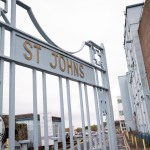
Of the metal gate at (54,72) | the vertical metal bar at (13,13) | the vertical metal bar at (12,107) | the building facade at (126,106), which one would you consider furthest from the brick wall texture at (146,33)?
the building facade at (126,106)

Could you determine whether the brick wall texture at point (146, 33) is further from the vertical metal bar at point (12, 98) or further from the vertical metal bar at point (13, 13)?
the vertical metal bar at point (12, 98)

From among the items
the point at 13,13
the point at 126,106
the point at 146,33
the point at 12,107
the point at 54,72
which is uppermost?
the point at 146,33

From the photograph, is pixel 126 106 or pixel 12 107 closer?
pixel 12 107

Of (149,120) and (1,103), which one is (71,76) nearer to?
(1,103)

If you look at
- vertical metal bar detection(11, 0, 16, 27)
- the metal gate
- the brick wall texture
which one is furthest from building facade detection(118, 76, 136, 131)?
vertical metal bar detection(11, 0, 16, 27)

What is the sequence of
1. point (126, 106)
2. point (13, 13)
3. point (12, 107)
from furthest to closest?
point (126, 106), point (13, 13), point (12, 107)

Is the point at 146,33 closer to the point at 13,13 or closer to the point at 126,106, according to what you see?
the point at 13,13

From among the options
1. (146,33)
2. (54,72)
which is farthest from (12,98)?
(146,33)

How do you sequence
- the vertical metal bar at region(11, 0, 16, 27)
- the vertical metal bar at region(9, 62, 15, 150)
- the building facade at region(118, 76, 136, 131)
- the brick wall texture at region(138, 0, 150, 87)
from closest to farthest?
the vertical metal bar at region(9, 62, 15, 150) < the vertical metal bar at region(11, 0, 16, 27) < the brick wall texture at region(138, 0, 150, 87) < the building facade at region(118, 76, 136, 131)

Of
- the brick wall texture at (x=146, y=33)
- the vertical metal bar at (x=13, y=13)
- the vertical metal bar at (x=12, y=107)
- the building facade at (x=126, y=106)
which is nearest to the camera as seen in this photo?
the vertical metal bar at (x=12, y=107)

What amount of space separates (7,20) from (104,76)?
6.98 feet

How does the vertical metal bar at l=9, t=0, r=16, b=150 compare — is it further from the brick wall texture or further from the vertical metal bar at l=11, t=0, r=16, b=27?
the brick wall texture

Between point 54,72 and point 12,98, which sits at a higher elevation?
point 54,72

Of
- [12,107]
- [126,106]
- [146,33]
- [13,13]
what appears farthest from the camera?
[126,106]
